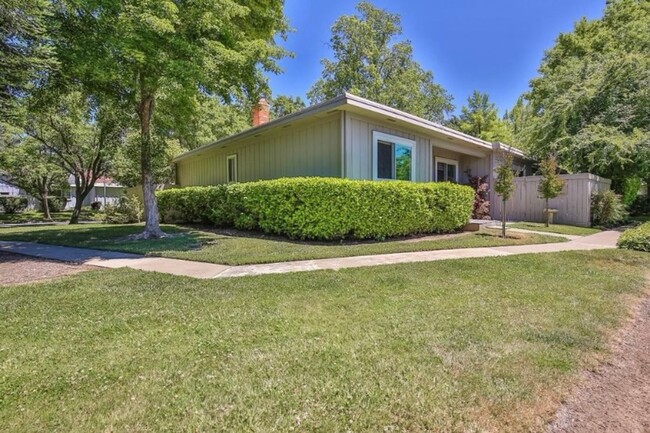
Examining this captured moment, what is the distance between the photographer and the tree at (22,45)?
6.12 meters

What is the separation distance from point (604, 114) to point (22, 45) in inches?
799

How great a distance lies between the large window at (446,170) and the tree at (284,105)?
22800 millimetres

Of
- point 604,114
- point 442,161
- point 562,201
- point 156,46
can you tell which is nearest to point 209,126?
point 442,161

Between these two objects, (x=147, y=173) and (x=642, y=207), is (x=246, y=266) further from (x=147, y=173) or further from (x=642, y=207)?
(x=642, y=207)

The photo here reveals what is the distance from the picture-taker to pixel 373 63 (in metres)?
29.1

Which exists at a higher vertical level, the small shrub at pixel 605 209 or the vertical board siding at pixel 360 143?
the vertical board siding at pixel 360 143

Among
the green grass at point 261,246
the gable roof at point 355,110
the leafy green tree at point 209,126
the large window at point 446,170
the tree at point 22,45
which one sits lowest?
the green grass at point 261,246

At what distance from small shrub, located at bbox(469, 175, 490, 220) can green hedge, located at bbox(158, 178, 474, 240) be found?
3.89 m

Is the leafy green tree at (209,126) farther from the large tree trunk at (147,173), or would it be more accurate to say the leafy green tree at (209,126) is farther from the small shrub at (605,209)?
the small shrub at (605,209)

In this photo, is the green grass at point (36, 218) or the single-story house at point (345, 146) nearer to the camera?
the single-story house at point (345, 146)

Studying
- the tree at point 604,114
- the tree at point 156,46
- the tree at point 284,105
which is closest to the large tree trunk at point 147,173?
the tree at point 156,46

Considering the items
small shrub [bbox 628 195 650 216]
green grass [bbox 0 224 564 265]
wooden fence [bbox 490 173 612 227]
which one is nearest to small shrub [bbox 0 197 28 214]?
green grass [bbox 0 224 564 265]

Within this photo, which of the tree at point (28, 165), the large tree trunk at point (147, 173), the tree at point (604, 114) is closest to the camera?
the large tree trunk at point (147, 173)

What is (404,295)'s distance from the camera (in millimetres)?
4281
